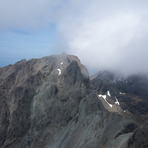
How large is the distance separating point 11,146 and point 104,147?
1817 inches

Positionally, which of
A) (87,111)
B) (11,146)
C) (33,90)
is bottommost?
(11,146)

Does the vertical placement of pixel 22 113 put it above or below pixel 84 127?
above

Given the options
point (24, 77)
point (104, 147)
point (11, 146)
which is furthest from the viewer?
point (24, 77)

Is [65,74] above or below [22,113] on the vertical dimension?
above

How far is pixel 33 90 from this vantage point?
10625 centimetres

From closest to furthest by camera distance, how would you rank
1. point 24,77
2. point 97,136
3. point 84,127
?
point 97,136 → point 84,127 → point 24,77

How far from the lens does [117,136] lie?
62.1 meters

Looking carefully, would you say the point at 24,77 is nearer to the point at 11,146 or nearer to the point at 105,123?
the point at 11,146

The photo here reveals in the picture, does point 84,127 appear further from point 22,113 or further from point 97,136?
point 22,113

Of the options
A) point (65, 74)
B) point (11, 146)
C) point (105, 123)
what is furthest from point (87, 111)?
point (11, 146)

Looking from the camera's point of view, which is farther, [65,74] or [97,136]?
[65,74]

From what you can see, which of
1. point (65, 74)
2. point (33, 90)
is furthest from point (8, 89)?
point (65, 74)

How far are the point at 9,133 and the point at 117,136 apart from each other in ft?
173

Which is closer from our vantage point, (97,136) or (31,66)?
(97,136)
